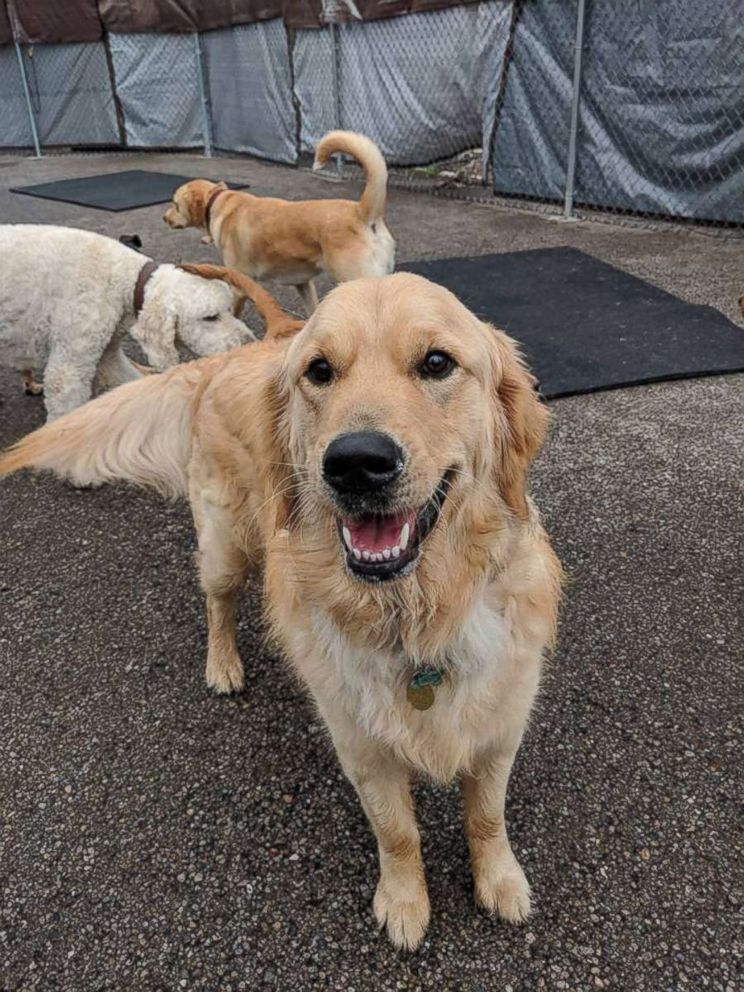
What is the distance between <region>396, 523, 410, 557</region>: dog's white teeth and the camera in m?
1.43

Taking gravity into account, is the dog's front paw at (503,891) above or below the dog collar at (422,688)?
below

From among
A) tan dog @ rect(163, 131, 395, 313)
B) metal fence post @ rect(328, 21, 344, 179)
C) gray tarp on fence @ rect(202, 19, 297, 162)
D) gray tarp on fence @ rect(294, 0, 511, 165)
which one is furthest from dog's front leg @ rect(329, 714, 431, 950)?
gray tarp on fence @ rect(202, 19, 297, 162)

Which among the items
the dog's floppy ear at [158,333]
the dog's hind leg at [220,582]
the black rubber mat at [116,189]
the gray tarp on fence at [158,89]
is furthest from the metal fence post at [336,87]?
the dog's hind leg at [220,582]

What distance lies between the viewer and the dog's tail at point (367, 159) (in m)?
5.08

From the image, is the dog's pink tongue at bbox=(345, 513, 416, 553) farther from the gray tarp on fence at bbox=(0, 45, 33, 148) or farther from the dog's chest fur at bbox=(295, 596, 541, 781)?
the gray tarp on fence at bbox=(0, 45, 33, 148)

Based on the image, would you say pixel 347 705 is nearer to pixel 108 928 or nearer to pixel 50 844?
pixel 108 928

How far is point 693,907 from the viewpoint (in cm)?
177

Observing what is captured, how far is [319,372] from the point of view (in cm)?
161

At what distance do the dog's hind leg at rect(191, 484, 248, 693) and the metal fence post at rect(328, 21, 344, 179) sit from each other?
989 centimetres

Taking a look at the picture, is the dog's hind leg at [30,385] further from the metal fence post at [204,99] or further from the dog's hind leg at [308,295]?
the metal fence post at [204,99]

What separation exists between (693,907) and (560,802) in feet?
A: 1.30

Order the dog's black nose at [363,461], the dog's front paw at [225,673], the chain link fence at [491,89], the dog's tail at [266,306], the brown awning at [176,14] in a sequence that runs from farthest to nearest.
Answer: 1. the brown awning at [176,14]
2. the chain link fence at [491,89]
3. the dog's tail at [266,306]
4. the dog's front paw at [225,673]
5. the dog's black nose at [363,461]

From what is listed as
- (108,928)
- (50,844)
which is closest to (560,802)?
(108,928)

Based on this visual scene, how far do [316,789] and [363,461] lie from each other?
1.25 m
